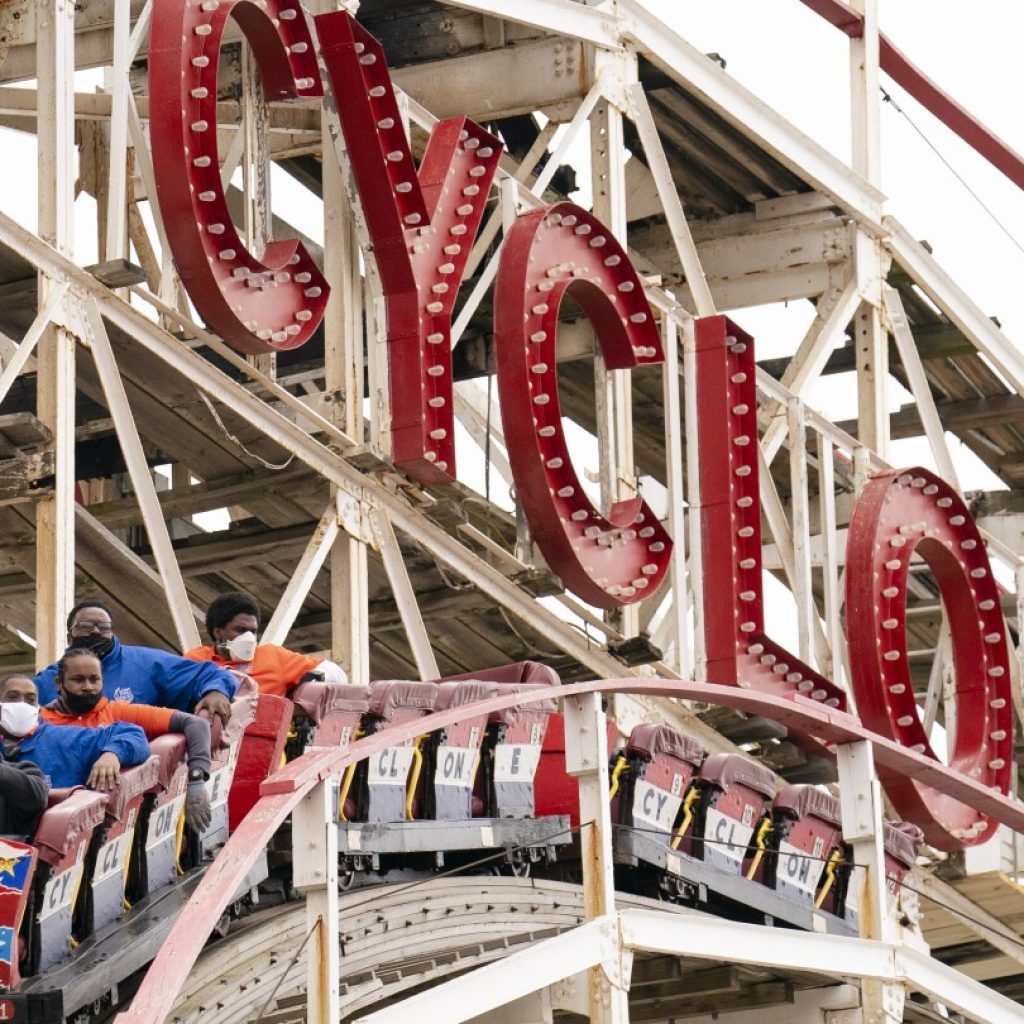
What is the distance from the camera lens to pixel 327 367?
17.8 metres

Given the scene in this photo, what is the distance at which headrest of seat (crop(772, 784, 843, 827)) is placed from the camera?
15.0m

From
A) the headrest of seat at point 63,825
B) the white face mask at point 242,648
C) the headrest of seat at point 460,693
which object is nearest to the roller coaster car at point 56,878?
the headrest of seat at point 63,825

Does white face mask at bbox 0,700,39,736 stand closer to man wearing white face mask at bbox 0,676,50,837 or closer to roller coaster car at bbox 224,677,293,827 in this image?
man wearing white face mask at bbox 0,676,50,837

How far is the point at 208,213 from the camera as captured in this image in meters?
15.7

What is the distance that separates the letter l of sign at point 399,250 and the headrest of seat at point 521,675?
2630 mm

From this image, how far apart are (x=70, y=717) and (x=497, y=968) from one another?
207 cm

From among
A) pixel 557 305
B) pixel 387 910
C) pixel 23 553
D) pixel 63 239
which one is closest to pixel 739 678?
pixel 557 305

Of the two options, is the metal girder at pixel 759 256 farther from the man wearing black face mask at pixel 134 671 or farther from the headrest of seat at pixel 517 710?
the man wearing black face mask at pixel 134 671

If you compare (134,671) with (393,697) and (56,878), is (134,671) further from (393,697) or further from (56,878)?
(56,878)

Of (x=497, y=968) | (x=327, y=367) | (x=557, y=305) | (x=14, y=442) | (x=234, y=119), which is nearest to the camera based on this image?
(x=497, y=968)

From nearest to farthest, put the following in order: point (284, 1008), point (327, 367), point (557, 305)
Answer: point (284, 1008) → point (327, 367) → point (557, 305)

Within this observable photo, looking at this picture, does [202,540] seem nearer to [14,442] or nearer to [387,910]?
[14,442]

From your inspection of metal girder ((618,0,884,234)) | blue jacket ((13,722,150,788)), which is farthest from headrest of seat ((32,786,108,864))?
metal girder ((618,0,884,234))

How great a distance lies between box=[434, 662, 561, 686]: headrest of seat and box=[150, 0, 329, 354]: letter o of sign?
2565mm
